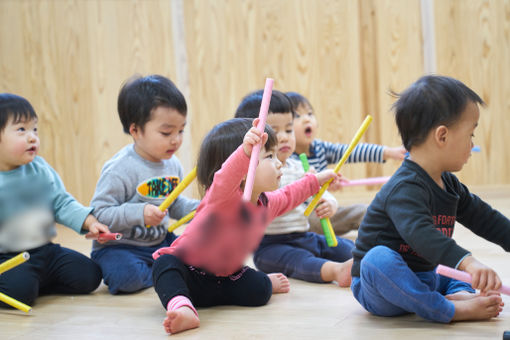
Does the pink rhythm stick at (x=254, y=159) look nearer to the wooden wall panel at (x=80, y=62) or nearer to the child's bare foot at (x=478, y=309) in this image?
the child's bare foot at (x=478, y=309)

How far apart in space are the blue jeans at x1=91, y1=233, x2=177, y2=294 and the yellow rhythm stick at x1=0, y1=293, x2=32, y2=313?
19cm

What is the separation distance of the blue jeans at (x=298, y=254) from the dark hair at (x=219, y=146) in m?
0.41

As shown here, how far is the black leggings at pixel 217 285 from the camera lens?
1062mm

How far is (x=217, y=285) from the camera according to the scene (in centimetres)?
110

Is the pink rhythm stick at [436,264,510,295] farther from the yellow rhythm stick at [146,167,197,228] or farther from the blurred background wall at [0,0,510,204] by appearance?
the blurred background wall at [0,0,510,204]

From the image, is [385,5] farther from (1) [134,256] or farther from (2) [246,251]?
(2) [246,251]

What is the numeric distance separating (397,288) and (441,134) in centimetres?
24

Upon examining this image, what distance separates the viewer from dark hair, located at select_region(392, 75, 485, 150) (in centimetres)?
91

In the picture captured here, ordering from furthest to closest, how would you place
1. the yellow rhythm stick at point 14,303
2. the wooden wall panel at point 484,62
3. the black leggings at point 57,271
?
the wooden wall panel at point 484,62, the black leggings at point 57,271, the yellow rhythm stick at point 14,303

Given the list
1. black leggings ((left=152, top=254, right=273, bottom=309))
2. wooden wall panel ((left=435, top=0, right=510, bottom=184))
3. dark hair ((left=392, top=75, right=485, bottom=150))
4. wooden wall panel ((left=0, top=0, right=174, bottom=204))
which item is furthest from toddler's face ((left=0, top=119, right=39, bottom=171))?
wooden wall panel ((left=435, top=0, right=510, bottom=184))

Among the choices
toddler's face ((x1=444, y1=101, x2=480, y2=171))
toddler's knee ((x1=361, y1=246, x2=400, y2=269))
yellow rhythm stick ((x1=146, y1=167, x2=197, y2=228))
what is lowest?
toddler's knee ((x1=361, y1=246, x2=400, y2=269))

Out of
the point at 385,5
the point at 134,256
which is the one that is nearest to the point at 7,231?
the point at 134,256

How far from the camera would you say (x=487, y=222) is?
0.99m

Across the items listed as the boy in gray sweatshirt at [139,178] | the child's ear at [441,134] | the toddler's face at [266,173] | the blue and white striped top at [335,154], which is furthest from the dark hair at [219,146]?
the blue and white striped top at [335,154]
